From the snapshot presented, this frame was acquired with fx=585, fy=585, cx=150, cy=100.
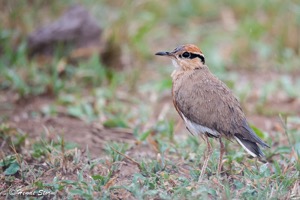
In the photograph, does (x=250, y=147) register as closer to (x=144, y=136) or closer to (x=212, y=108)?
(x=212, y=108)

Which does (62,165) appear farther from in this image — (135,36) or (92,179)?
(135,36)

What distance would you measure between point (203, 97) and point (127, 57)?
3.54 m

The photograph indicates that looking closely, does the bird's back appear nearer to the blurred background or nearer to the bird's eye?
the bird's eye

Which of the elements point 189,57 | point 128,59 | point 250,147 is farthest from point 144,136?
point 128,59

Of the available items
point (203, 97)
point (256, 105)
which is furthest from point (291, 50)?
point (203, 97)

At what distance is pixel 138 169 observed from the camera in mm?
5707

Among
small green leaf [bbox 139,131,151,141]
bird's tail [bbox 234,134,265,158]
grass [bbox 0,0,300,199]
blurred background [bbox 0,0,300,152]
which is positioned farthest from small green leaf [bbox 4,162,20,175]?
bird's tail [bbox 234,134,265,158]

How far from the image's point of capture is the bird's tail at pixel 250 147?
5207 millimetres

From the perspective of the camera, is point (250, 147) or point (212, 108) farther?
point (212, 108)

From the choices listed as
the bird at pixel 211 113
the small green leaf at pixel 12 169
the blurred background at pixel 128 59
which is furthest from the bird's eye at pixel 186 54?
the small green leaf at pixel 12 169

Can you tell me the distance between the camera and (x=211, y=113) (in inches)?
213

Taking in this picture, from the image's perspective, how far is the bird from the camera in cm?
535

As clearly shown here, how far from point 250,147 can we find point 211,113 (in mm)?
477

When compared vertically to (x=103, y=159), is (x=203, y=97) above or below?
above
